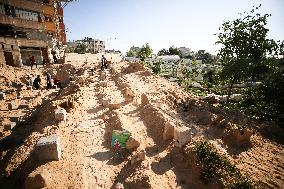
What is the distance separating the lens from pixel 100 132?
30.8ft

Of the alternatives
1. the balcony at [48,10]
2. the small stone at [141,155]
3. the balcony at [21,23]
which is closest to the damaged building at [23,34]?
the balcony at [21,23]

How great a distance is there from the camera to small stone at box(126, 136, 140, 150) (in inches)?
308

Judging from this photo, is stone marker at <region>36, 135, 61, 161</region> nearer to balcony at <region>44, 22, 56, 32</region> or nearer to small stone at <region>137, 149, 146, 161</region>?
small stone at <region>137, 149, 146, 161</region>

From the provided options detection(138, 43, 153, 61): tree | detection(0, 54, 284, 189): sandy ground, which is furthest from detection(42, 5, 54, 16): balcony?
detection(0, 54, 284, 189): sandy ground

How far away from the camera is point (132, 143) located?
7855 mm

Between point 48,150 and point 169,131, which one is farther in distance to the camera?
point 169,131

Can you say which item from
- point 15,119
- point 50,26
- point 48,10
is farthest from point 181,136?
point 48,10

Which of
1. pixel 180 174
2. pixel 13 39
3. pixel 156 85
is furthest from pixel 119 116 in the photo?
pixel 13 39

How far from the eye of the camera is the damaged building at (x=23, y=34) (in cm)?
2497

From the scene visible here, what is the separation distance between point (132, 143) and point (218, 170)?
2.97 m

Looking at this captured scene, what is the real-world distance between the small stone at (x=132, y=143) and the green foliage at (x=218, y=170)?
211 cm

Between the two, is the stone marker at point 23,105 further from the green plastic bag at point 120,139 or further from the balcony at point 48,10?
the balcony at point 48,10

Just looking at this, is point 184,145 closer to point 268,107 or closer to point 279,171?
point 279,171

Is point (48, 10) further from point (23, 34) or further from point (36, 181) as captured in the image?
point (36, 181)
